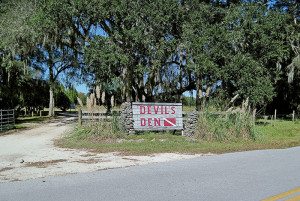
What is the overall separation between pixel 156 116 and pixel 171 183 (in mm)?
10218

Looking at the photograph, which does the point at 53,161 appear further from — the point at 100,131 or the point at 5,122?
the point at 5,122

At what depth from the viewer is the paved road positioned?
6.73m

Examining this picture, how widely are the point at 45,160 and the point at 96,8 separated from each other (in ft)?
44.7

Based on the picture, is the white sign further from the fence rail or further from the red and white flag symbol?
the fence rail

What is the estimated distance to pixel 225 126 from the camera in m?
17.4

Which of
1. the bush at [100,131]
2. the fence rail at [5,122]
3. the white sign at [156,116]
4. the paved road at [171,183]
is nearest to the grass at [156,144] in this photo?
the bush at [100,131]

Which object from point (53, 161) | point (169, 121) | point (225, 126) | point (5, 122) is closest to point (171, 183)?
point (53, 161)

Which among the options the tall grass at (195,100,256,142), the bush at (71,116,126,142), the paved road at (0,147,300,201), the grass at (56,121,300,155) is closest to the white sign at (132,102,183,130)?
the grass at (56,121,300,155)

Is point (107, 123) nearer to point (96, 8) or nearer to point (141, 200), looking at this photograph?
point (96, 8)

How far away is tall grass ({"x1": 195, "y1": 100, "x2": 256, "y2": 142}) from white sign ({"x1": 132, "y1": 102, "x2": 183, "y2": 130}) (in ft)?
4.31

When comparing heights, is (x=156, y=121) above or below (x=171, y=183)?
above

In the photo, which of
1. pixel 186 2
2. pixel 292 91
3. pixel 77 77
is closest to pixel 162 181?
→ pixel 186 2

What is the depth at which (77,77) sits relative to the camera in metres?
37.8

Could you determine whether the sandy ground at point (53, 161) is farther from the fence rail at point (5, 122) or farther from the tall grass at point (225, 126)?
the fence rail at point (5, 122)
